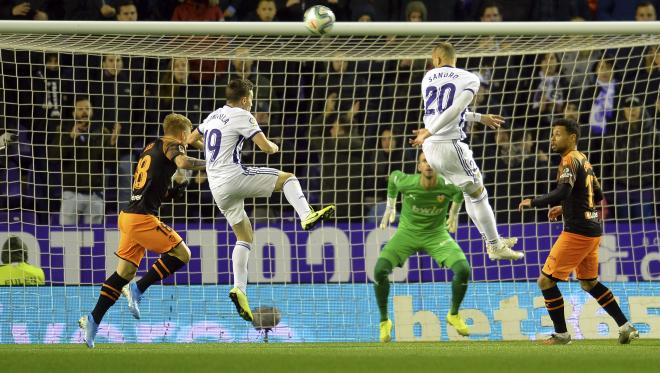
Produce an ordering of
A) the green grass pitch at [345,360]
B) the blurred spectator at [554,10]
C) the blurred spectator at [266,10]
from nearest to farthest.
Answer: the green grass pitch at [345,360] < the blurred spectator at [266,10] < the blurred spectator at [554,10]

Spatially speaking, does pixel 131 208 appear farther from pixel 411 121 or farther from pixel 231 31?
pixel 411 121

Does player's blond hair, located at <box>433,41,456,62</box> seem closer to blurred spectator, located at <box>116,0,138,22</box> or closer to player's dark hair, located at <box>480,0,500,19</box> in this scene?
blurred spectator, located at <box>116,0,138,22</box>

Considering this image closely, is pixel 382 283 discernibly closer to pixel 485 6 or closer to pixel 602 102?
pixel 602 102

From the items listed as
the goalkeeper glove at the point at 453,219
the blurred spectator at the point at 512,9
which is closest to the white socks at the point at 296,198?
the goalkeeper glove at the point at 453,219

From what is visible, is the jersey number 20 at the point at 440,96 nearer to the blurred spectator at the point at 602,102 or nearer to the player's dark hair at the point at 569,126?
the player's dark hair at the point at 569,126

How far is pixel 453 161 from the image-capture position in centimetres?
1084

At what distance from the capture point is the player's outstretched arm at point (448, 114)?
10633mm

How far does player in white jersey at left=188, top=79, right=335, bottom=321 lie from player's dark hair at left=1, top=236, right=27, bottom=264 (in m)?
2.96

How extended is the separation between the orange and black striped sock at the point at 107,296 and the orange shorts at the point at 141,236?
0.83 feet

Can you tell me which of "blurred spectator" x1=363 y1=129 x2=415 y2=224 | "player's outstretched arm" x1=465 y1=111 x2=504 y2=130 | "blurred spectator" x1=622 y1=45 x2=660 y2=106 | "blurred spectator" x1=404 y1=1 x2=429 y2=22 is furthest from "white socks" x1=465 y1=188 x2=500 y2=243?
"blurred spectator" x1=404 y1=1 x2=429 y2=22

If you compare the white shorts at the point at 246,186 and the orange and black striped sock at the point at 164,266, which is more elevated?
the white shorts at the point at 246,186

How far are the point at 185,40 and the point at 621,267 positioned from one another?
5.33 metres

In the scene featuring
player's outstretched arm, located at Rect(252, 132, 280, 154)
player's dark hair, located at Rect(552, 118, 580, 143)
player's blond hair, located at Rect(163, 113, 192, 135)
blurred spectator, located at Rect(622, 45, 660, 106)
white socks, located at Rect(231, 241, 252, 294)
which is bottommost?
white socks, located at Rect(231, 241, 252, 294)

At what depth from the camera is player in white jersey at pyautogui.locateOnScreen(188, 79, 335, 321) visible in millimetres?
10672
